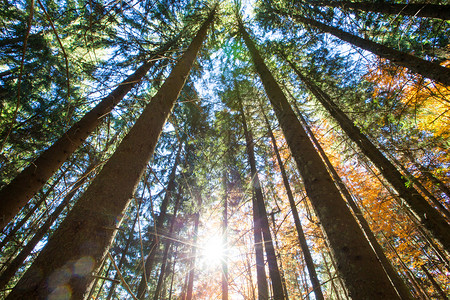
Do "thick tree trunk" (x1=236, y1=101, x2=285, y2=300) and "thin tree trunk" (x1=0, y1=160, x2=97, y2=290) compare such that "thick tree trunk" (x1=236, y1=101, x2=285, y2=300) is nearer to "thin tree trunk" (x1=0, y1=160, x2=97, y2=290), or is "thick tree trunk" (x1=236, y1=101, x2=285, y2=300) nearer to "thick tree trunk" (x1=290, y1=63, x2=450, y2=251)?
"thick tree trunk" (x1=290, y1=63, x2=450, y2=251)

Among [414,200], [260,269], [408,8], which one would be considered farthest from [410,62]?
[260,269]

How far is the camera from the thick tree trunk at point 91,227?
2.82 feet

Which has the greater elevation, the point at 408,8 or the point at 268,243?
the point at 408,8

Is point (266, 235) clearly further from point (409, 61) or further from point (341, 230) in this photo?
point (409, 61)

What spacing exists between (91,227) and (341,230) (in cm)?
191

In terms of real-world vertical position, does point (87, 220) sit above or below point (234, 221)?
below

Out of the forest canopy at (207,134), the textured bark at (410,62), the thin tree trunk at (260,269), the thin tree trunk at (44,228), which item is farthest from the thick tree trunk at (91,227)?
the textured bark at (410,62)

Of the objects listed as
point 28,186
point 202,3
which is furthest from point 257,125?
point 28,186

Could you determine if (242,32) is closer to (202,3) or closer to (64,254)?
(202,3)

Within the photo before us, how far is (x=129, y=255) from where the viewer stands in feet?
42.4

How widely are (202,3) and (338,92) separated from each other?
7207 mm

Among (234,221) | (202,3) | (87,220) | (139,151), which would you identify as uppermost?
(202,3)

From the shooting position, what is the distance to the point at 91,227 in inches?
43.5

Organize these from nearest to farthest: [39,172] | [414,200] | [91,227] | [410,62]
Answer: [91,227] < [39,172] < [410,62] < [414,200]
